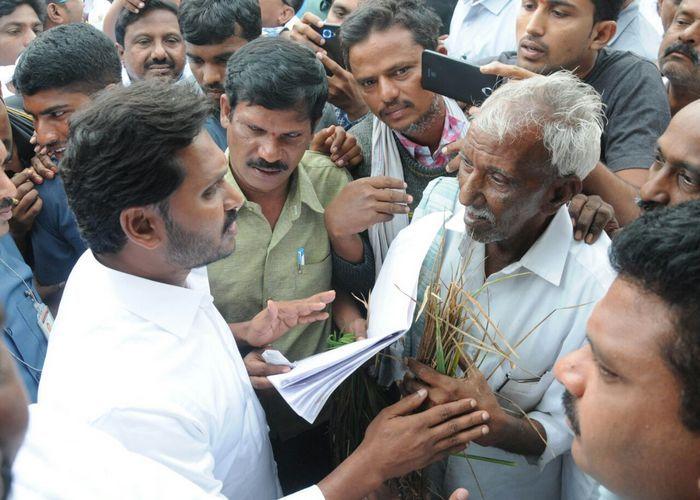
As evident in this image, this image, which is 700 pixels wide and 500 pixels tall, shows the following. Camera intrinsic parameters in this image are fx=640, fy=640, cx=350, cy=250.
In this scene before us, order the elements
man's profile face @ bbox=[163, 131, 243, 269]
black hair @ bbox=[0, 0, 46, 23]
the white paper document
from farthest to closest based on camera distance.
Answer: black hair @ bbox=[0, 0, 46, 23], man's profile face @ bbox=[163, 131, 243, 269], the white paper document

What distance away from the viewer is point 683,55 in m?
2.87

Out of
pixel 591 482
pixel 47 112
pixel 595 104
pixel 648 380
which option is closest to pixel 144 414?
pixel 648 380

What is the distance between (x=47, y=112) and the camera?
9.40ft

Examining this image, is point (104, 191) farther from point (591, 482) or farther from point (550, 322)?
point (591, 482)

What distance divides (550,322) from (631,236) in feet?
2.64

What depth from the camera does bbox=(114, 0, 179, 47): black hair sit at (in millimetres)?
3879

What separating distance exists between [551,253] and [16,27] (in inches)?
153

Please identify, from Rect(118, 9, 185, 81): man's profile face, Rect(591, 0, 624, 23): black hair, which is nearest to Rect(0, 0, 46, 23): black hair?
Rect(118, 9, 185, 81): man's profile face

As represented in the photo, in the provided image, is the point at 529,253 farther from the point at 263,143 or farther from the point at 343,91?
the point at 343,91

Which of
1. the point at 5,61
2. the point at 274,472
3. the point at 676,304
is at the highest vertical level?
the point at 676,304

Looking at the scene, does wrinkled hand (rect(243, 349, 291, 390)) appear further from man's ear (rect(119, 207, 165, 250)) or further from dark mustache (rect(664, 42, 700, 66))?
dark mustache (rect(664, 42, 700, 66))

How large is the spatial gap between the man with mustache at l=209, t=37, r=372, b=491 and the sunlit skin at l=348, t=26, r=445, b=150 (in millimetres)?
419

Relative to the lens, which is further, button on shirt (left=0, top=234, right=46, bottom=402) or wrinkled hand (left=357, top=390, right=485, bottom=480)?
button on shirt (left=0, top=234, right=46, bottom=402)

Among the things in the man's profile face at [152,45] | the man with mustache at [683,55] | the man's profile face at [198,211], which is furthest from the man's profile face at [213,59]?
the man with mustache at [683,55]
